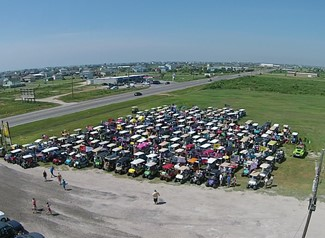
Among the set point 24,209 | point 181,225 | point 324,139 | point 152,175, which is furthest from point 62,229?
point 324,139

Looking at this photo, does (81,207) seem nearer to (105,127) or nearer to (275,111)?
(105,127)

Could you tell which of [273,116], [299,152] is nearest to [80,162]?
[299,152]

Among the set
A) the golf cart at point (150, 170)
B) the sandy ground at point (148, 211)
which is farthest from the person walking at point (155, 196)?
the golf cart at point (150, 170)

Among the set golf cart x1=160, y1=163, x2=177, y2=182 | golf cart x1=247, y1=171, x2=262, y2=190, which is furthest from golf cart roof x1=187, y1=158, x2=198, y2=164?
golf cart x1=247, y1=171, x2=262, y2=190

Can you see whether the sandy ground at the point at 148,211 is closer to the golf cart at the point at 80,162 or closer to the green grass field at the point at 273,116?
the green grass field at the point at 273,116

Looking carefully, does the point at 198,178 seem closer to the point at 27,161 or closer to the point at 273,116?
the point at 27,161

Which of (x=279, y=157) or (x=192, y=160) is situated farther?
(x=279, y=157)
